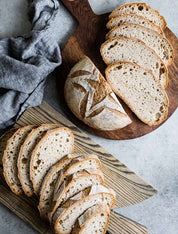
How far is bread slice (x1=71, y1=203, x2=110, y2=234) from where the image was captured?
294 cm

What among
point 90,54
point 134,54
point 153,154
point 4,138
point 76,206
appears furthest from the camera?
point 153,154

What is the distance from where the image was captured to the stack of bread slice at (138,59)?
3271 mm

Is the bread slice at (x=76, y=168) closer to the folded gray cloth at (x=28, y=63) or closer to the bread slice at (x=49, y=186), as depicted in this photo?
the bread slice at (x=49, y=186)

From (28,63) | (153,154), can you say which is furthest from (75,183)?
(28,63)

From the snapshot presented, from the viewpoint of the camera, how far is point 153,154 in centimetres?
359

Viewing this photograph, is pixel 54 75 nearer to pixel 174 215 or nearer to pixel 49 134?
pixel 49 134

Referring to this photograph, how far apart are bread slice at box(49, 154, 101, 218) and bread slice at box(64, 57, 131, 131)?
38cm

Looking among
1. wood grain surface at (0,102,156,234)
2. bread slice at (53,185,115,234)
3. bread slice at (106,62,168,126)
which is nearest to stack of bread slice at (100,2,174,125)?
bread slice at (106,62,168,126)

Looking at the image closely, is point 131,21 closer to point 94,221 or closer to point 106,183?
point 106,183

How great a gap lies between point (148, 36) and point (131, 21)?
0.26 metres

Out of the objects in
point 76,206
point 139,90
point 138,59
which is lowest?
point 76,206

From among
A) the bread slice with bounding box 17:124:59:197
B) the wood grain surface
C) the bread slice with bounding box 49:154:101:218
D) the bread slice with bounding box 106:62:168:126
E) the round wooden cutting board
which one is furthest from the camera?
the round wooden cutting board

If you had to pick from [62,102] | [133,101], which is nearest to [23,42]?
[62,102]

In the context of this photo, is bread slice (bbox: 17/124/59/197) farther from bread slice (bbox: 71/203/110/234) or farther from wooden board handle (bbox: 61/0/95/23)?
wooden board handle (bbox: 61/0/95/23)
